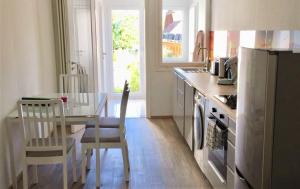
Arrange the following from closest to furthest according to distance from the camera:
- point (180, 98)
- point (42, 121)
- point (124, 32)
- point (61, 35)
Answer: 1. point (42, 121)
2. point (180, 98)
3. point (61, 35)
4. point (124, 32)

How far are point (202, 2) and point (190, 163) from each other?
2.83 m

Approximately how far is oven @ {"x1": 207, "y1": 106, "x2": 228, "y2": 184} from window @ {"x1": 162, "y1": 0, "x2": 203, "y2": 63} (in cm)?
291

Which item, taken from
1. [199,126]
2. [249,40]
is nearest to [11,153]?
[199,126]

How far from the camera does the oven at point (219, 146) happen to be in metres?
2.53

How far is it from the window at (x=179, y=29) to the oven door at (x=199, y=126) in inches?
89.0

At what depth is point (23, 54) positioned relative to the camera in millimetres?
3635

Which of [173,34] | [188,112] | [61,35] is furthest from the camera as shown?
[173,34]

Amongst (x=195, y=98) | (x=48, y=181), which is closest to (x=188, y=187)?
(x=195, y=98)

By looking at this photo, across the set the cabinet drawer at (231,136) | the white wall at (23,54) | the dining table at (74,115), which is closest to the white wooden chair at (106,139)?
the dining table at (74,115)

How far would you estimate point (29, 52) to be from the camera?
12.6ft

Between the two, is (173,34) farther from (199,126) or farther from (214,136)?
(214,136)

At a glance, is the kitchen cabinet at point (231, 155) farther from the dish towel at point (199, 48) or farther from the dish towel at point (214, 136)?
the dish towel at point (199, 48)

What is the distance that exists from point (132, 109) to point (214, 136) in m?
3.76

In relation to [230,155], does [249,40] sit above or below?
above
